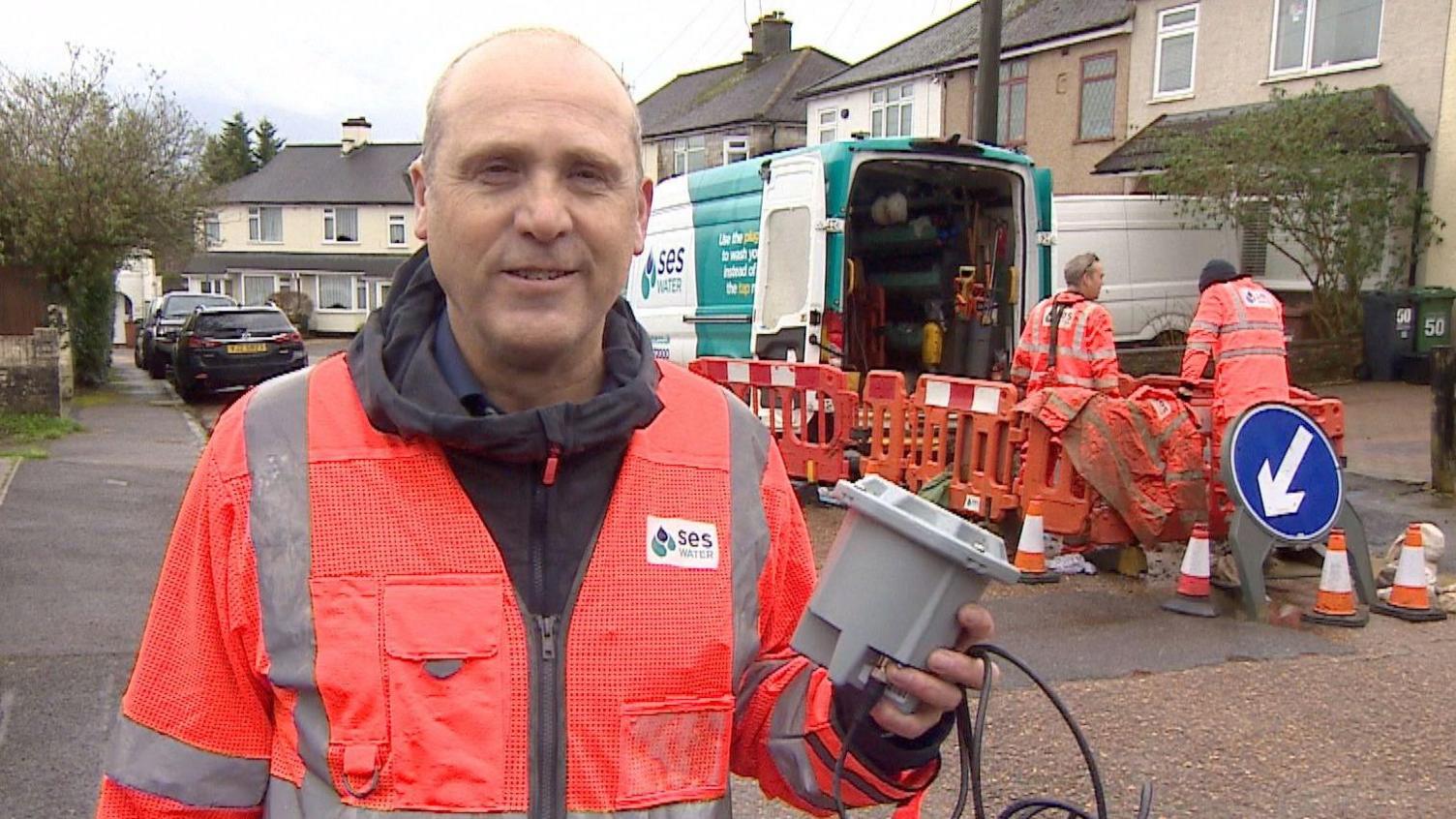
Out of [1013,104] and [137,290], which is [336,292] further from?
[1013,104]

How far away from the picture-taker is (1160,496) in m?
7.11

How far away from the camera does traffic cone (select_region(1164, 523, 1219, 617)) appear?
21.6 feet

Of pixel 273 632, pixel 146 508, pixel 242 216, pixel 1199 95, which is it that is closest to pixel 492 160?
pixel 273 632

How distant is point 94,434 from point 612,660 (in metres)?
14.4

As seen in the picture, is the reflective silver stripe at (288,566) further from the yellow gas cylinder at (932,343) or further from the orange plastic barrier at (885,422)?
the yellow gas cylinder at (932,343)

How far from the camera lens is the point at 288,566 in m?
1.62

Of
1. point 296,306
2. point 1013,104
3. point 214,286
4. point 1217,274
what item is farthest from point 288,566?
point 214,286

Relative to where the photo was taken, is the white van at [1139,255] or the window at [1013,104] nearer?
A: the white van at [1139,255]

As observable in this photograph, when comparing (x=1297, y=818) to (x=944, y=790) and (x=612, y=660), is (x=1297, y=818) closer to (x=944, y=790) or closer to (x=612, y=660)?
(x=944, y=790)

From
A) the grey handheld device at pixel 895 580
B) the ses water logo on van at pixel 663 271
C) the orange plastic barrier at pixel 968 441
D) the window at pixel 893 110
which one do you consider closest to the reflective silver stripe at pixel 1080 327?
the orange plastic barrier at pixel 968 441

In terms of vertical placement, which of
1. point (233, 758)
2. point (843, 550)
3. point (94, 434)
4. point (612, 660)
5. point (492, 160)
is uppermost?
point (492, 160)

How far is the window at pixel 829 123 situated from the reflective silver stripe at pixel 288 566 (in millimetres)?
34546

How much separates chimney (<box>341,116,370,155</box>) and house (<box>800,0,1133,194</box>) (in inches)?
1369

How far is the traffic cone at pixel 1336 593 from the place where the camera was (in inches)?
252
